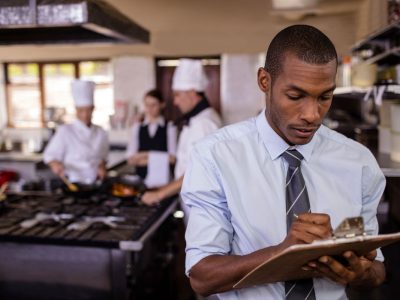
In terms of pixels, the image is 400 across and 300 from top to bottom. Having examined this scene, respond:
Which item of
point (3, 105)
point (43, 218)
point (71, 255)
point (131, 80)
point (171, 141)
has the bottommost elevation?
point (71, 255)

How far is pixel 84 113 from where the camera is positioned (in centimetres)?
396

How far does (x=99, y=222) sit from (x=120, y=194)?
503mm

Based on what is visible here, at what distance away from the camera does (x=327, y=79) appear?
1.12m

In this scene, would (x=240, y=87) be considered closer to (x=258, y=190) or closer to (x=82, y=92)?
(x=82, y=92)

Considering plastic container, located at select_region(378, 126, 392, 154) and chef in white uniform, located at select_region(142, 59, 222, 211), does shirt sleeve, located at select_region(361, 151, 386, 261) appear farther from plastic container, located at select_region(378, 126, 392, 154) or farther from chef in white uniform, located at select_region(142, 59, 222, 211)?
chef in white uniform, located at select_region(142, 59, 222, 211)

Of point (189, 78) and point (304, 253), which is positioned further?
point (189, 78)

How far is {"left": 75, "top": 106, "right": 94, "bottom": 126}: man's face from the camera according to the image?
3.95 m

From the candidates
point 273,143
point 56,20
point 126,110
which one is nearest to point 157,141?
point 126,110

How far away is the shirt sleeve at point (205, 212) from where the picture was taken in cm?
117

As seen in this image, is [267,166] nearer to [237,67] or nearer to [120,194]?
[120,194]

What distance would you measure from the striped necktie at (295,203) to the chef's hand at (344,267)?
17 centimetres

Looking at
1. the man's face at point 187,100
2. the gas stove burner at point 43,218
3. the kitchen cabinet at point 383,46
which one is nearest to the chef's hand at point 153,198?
the gas stove burner at point 43,218

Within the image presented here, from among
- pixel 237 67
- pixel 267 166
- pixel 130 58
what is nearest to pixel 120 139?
pixel 130 58

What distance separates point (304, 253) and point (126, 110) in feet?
19.1
